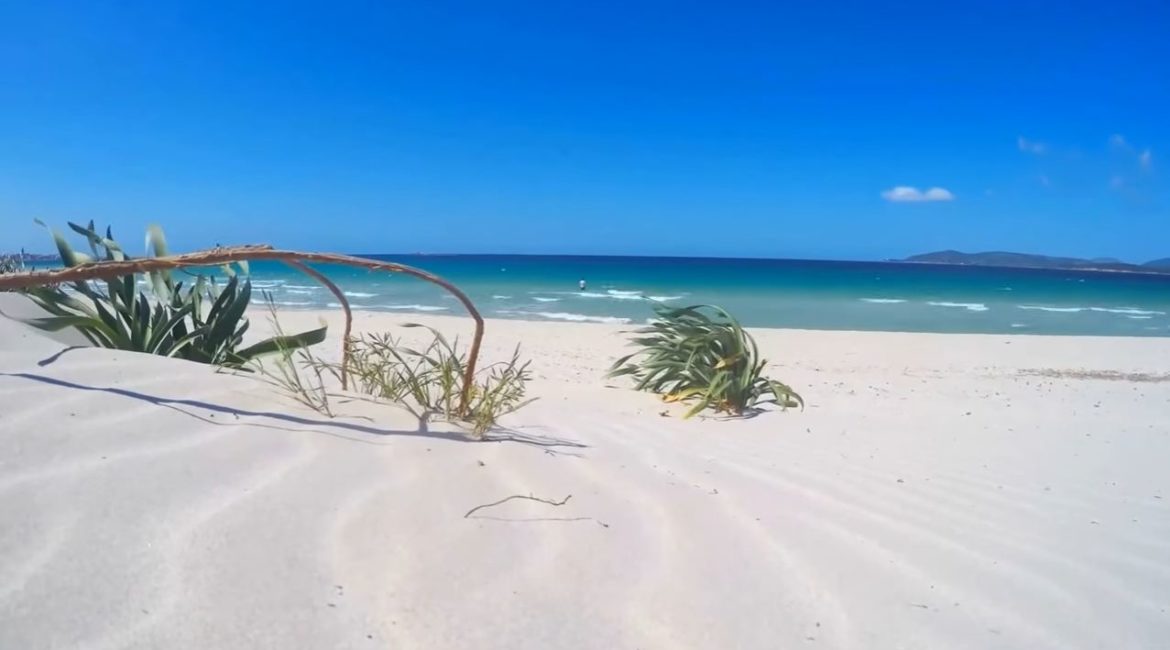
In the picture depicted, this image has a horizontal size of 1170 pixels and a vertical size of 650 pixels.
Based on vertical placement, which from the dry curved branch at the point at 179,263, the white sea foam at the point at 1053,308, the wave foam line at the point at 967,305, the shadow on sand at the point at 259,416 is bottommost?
the shadow on sand at the point at 259,416

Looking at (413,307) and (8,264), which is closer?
(8,264)

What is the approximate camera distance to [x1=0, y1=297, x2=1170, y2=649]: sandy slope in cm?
135

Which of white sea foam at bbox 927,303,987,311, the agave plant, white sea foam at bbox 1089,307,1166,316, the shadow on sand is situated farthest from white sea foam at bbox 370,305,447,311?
white sea foam at bbox 1089,307,1166,316

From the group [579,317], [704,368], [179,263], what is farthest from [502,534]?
[579,317]

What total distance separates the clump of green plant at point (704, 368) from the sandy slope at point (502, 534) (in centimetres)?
135

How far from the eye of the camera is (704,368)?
5.08m

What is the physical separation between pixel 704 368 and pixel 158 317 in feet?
10.9

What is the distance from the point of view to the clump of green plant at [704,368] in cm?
472

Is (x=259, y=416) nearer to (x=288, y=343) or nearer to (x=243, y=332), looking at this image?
(x=288, y=343)

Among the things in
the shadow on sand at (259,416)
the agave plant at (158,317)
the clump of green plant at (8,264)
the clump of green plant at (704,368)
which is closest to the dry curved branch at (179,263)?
the shadow on sand at (259,416)

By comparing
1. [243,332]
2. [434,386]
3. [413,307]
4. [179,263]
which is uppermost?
[179,263]

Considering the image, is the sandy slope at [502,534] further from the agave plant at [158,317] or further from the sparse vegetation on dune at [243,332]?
the agave plant at [158,317]

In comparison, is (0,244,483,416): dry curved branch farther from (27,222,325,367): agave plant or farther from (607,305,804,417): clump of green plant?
(607,305,804,417): clump of green plant

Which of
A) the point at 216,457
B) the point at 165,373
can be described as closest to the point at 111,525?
the point at 216,457
